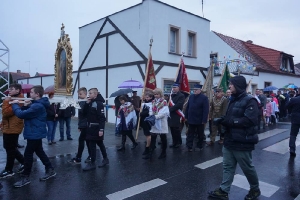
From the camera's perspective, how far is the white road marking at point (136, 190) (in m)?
4.21

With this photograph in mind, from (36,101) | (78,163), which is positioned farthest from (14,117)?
(78,163)

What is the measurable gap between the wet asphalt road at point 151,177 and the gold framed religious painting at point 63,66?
147 inches

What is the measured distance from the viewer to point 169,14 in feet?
46.4

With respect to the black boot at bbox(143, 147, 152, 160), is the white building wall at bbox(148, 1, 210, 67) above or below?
above

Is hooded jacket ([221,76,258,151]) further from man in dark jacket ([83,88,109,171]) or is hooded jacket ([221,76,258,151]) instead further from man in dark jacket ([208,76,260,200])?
man in dark jacket ([83,88,109,171])

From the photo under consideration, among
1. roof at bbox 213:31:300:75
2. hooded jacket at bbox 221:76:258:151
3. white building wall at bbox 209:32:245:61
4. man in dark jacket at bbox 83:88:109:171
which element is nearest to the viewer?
hooded jacket at bbox 221:76:258:151

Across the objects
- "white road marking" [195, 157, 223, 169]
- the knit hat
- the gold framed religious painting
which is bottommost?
"white road marking" [195, 157, 223, 169]

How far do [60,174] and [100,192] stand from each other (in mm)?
1431

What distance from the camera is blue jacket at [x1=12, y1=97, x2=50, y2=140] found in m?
4.62

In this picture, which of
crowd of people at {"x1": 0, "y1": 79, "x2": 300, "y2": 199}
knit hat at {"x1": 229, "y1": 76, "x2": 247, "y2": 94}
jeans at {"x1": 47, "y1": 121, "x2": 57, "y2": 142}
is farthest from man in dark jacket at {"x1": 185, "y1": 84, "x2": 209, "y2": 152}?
jeans at {"x1": 47, "y1": 121, "x2": 57, "y2": 142}

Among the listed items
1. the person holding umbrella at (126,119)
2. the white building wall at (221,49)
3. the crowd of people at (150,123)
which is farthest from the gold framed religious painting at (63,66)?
the white building wall at (221,49)

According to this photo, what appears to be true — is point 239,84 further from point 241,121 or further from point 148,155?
point 148,155

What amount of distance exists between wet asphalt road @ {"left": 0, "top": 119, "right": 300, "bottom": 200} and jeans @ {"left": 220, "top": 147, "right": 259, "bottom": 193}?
12.6 inches

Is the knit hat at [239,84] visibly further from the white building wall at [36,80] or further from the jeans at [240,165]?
the white building wall at [36,80]
